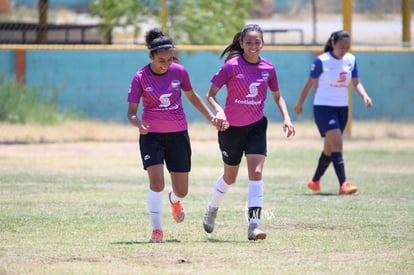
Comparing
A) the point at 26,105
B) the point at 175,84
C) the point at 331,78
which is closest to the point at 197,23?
the point at 26,105

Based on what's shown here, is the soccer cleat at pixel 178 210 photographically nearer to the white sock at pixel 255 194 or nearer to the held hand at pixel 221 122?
the white sock at pixel 255 194

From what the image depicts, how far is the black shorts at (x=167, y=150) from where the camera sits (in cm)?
881

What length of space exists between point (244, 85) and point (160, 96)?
880 mm

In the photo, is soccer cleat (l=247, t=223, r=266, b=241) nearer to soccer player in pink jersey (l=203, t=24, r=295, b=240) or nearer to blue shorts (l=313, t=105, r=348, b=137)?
soccer player in pink jersey (l=203, t=24, r=295, b=240)

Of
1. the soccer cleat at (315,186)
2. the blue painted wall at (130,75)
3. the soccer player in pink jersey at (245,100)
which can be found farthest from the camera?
the blue painted wall at (130,75)

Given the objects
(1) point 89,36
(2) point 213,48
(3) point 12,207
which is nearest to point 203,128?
(2) point 213,48

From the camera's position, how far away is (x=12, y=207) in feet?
36.8

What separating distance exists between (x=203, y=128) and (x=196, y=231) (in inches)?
474

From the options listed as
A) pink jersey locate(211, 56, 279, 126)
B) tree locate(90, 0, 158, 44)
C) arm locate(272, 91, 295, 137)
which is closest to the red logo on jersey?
arm locate(272, 91, 295, 137)

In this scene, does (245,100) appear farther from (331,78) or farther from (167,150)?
(331,78)

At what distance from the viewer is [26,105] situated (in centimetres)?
2084

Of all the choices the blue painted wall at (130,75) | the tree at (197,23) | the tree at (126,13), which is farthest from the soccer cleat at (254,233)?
the tree at (126,13)

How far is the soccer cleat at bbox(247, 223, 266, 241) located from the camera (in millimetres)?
8766

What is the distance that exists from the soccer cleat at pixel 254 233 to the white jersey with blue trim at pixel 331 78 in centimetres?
454
